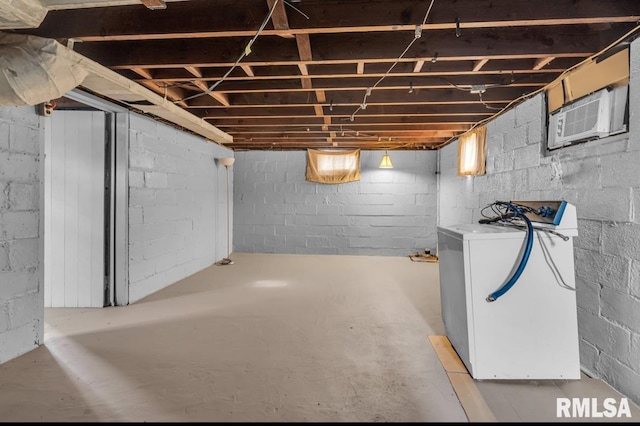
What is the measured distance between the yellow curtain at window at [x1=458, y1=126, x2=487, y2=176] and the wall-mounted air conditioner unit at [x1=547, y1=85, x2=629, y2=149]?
136cm

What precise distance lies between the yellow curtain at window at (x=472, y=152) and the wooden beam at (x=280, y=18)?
9.14ft

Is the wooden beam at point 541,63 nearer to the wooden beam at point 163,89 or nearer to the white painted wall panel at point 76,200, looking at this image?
the wooden beam at point 163,89

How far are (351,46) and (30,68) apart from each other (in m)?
1.90

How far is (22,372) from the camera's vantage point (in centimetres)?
194

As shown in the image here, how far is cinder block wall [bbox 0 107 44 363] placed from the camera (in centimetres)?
206

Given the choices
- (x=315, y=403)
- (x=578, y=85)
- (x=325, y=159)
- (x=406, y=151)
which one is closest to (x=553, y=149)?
(x=578, y=85)

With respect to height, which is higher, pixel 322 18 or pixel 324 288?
pixel 322 18

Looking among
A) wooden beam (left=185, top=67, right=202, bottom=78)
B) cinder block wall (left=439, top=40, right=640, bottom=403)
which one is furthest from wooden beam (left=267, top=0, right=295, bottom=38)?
cinder block wall (left=439, top=40, right=640, bottom=403)

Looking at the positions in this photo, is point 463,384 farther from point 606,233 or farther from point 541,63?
point 541,63

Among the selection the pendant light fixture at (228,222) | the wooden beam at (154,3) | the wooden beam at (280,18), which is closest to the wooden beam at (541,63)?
the wooden beam at (280,18)

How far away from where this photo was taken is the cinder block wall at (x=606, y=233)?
5.55 ft

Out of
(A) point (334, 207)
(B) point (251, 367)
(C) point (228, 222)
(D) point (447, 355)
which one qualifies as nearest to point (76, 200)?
(B) point (251, 367)

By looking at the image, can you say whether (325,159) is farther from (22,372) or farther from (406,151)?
(22,372)

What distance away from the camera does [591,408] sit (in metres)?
1.64
